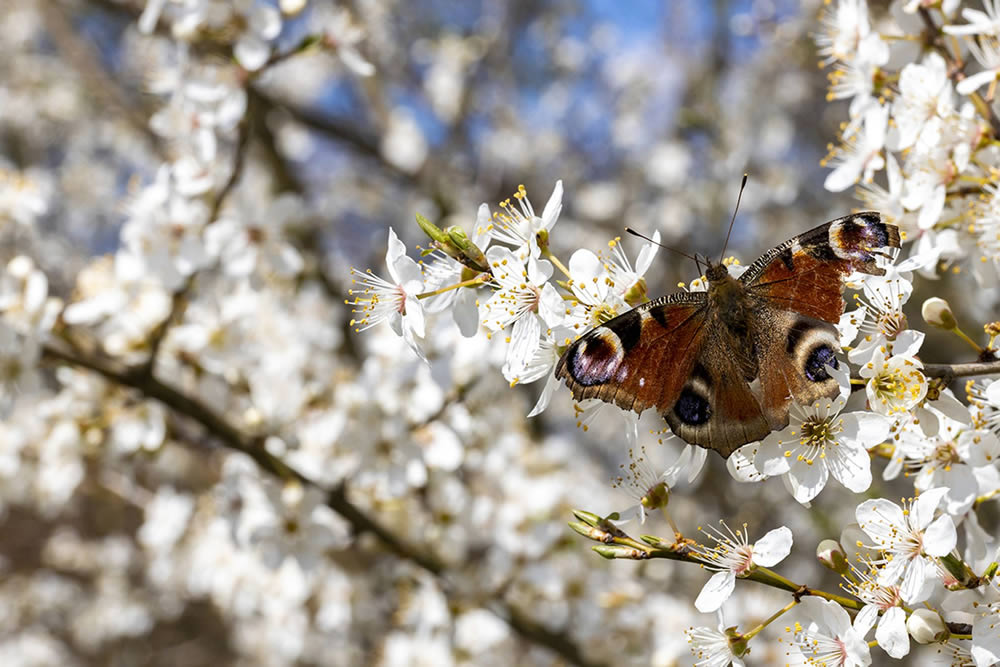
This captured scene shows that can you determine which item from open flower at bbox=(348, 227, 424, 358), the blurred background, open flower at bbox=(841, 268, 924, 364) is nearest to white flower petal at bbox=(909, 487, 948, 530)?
open flower at bbox=(841, 268, 924, 364)

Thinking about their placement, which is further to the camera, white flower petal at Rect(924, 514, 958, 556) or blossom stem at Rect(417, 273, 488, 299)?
blossom stem at Rect(417, 273, 488, 299)

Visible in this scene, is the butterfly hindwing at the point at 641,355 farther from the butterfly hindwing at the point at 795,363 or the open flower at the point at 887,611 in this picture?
the open flower at the point at 887,611

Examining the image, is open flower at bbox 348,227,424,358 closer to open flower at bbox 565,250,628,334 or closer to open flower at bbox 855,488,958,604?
open flower at bbox 565,250,628,334

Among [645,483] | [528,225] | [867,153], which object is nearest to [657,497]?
[645,483]

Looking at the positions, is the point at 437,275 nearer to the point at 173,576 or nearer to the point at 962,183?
the point at 962,183

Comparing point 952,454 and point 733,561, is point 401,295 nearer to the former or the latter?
point 733,561

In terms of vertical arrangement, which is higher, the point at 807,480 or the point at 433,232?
the point at 433,232
